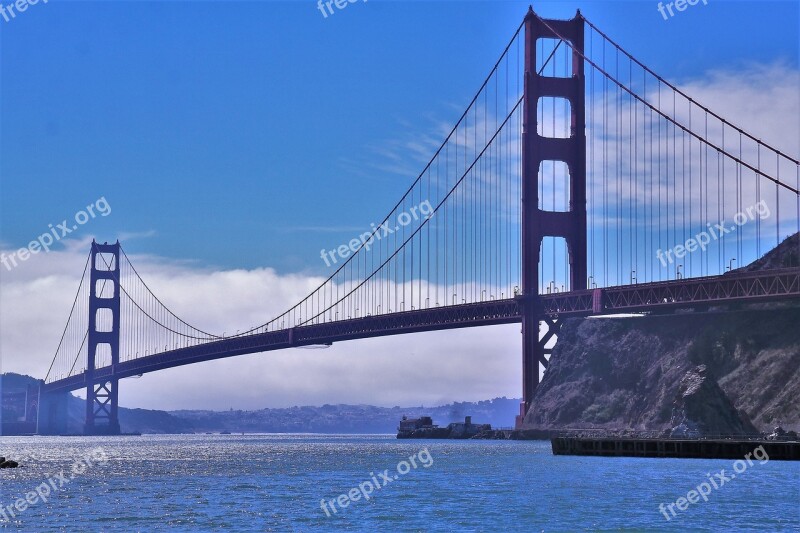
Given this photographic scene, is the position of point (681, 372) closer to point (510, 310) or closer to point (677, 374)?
point (677, 374)

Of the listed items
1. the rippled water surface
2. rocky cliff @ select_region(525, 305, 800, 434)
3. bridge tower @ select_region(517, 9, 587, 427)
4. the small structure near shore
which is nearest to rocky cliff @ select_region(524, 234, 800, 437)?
rocky cliff @ select_region(525, 305, 800, 434)

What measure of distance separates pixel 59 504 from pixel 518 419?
85112 millimetres

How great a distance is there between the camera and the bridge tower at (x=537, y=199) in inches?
5025

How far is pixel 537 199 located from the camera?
12912 centimetres

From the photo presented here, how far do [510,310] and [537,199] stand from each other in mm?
11336

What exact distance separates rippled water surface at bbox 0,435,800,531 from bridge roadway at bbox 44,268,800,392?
23.7 m

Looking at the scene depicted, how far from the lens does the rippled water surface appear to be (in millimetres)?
48656

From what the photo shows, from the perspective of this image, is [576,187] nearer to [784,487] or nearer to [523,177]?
[523,177]

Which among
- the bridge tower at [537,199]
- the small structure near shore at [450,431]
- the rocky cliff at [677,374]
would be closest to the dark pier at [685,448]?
the rocky cliff at [677,374]

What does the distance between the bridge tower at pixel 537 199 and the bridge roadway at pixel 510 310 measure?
2.44m

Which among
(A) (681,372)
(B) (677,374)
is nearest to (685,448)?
(A) (681,372)

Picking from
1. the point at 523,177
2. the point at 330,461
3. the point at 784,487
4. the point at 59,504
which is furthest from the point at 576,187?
the point at 59,504

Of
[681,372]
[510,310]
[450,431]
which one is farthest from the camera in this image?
[450,431]

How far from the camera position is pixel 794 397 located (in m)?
114
